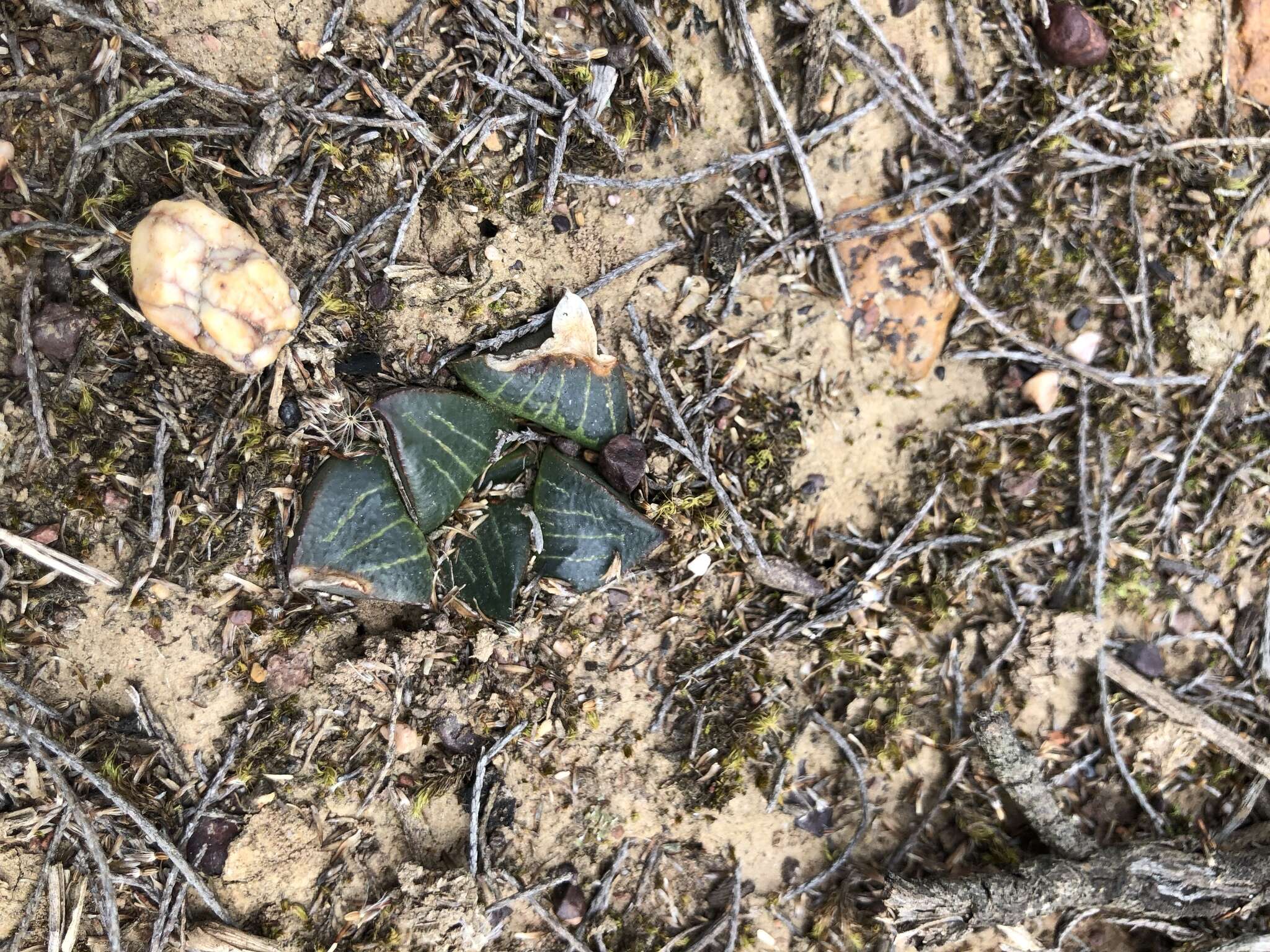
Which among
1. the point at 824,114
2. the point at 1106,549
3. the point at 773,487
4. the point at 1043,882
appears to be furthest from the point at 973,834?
the point at 824,114

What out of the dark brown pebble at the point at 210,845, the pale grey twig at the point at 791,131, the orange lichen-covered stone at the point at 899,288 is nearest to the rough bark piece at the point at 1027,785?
the orange lichen-covered stone at the point at 899,288

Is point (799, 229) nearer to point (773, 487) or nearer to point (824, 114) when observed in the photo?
point (824, 114)

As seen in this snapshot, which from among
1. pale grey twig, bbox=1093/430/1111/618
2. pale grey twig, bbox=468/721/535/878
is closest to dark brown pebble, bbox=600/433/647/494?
pale grey twig, bbox=468/721/535/878

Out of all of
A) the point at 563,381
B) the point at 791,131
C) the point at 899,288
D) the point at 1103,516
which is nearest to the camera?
the point at 563,381

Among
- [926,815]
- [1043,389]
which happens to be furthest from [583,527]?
[1043,389]

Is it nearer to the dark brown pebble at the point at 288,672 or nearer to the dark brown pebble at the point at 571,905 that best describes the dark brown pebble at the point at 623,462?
the dark brown pebble at the point at 288,672

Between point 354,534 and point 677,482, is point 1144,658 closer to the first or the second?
point 677,482
